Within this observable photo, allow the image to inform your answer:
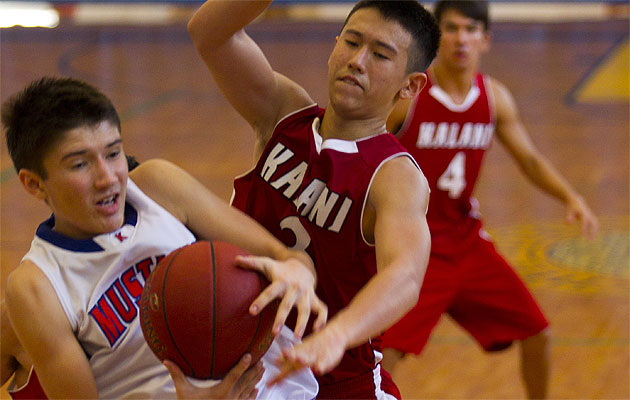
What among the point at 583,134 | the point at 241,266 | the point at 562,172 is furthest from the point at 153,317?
the point at 583,134

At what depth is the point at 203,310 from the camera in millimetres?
1772

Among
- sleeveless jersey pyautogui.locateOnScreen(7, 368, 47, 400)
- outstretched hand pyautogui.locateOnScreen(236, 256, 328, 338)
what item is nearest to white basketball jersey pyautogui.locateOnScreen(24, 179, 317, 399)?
sleeveless jersey pyautogui.locateOnScreen(7, 368, 47, 400)

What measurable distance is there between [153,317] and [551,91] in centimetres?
1113

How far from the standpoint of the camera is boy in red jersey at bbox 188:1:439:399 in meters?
2.20

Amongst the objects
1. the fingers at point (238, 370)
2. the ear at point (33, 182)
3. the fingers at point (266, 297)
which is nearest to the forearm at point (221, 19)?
the ear at point (33, 182)

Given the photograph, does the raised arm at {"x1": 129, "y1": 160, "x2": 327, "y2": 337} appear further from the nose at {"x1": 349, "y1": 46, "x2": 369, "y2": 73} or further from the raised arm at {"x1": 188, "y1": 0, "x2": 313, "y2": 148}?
the nose at {"x1": 349, "y1": 46, "x2": 369, "y2": 73}

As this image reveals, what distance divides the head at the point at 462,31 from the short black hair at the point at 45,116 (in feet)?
7.19

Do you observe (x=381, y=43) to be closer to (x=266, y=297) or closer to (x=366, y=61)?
(x=366, y=61)

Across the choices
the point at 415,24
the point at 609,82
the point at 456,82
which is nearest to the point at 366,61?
the point at 415,24

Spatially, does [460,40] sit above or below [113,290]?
below

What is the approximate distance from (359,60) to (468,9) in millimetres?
2056

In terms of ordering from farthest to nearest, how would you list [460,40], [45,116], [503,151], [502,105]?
[503,151], [502,105], [460,40], [45,116]

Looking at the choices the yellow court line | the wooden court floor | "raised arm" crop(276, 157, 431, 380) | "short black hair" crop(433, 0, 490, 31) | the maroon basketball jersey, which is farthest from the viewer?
the yellow court line

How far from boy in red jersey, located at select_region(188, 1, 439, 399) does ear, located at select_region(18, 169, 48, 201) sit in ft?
2.02
